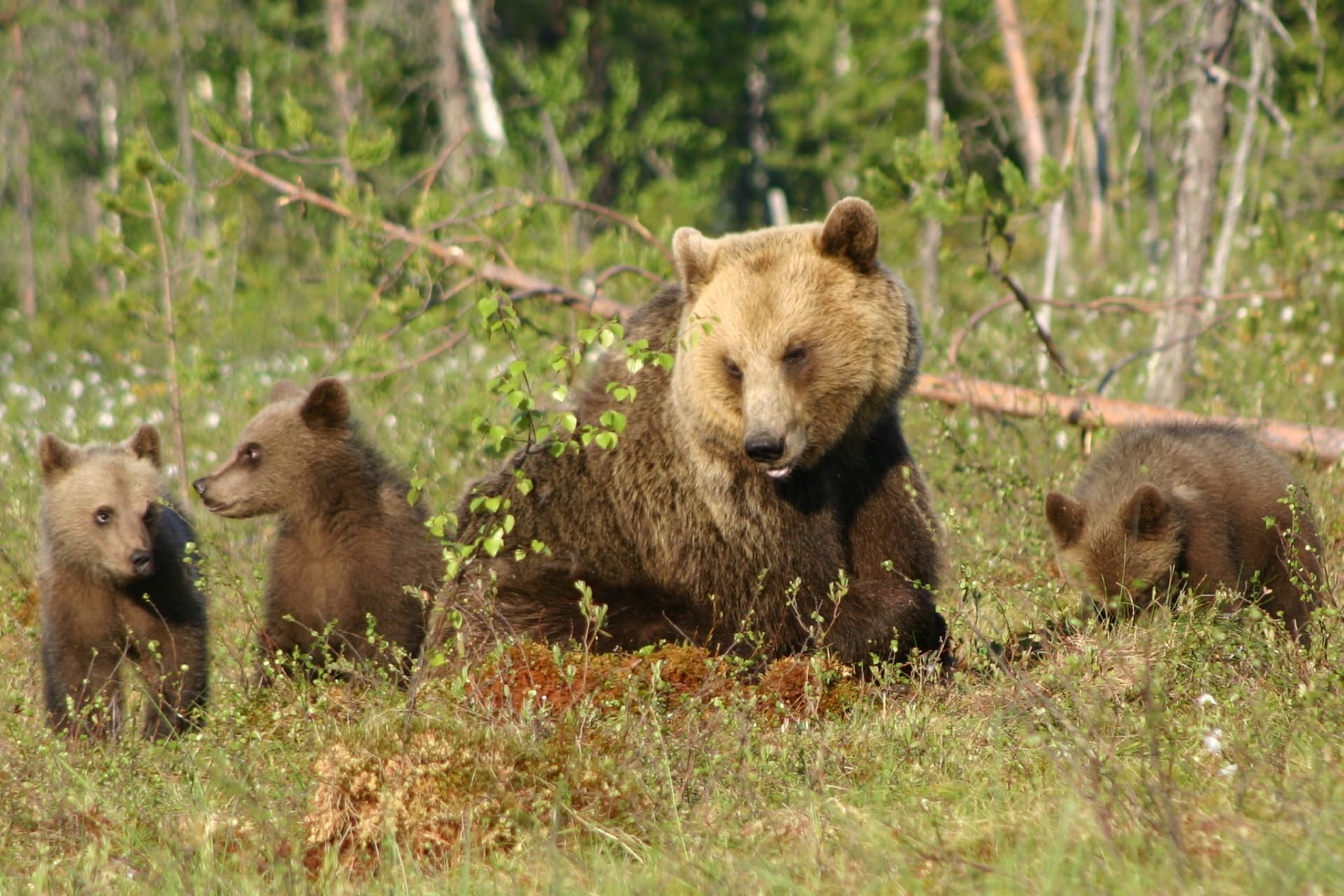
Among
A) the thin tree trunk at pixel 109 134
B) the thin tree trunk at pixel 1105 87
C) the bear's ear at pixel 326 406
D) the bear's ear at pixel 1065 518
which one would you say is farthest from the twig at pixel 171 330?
the thin tree trunk at pixel 109 134

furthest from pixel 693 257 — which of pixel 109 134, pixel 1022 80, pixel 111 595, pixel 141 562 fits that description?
pixel 109 134

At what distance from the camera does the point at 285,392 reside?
278 inches

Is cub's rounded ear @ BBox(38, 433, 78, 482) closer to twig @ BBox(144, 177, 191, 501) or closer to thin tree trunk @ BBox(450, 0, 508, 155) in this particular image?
twig @ BBox(144, 177, 191, 501)

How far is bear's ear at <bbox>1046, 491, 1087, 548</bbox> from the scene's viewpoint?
5852 millimetres

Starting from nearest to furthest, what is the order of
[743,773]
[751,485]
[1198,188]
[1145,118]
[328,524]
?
[743,773] < [751,485] < [328,524] < [1198,188] < [1145,118]

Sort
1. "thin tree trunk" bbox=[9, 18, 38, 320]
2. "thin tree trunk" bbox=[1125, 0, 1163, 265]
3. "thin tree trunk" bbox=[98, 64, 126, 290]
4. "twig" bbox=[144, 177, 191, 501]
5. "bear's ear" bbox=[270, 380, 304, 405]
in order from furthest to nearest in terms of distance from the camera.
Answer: "thin tree trunk" bbox=[98, 64, 126, 290], "thin tree trunk" bbox=[9, 18, 38, 320], "thin tree trunk" bbox=[1125, 0, 1163, 265], "twig" bbox=[144, 177, 191, 501], "bear's ear" bbox=[270, 380, 304, 405]

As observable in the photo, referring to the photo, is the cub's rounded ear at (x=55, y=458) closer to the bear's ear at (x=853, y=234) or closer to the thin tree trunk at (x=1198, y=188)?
the bear's ear at (x=853, y=234)

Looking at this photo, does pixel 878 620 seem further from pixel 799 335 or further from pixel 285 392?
pixel 285 392

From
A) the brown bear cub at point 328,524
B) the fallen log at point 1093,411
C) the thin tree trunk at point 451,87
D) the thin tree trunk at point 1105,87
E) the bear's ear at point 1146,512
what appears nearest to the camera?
the bear's ear at point 1146,512

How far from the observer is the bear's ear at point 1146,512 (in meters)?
5.49

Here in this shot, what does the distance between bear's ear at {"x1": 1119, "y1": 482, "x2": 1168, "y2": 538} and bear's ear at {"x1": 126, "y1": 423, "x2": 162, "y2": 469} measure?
4167 millimetres

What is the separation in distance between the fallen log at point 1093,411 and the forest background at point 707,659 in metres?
0.04

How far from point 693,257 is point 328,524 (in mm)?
2095

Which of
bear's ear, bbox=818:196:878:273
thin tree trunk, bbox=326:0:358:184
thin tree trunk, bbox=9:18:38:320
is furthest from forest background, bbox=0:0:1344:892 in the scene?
thin tree trunk, bbox=326:0:358:184
